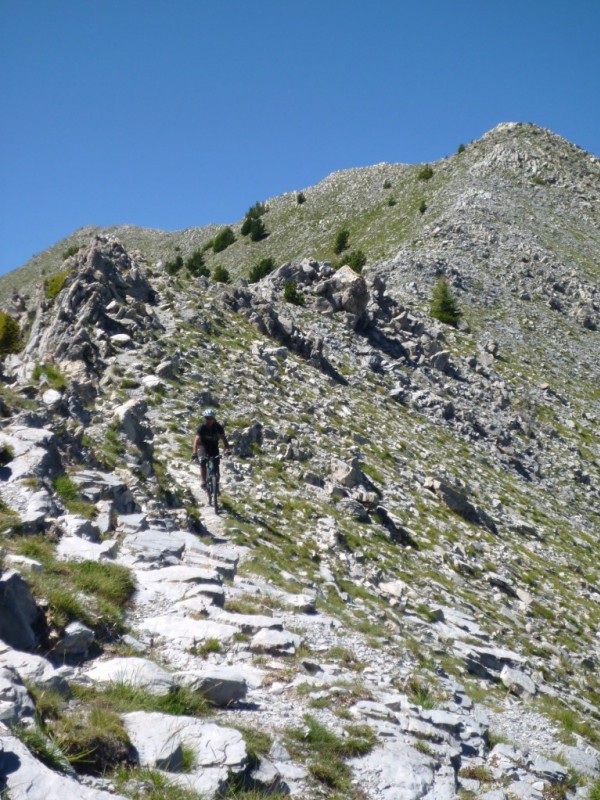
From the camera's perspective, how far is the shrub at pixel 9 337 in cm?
2934

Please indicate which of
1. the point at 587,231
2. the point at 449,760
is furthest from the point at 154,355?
the point at 587,231

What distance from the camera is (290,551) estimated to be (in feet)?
48.8

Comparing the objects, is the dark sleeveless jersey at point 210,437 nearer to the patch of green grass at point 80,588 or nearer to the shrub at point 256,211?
the patch of green grass at point 80,588

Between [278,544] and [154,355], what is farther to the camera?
[154,355]

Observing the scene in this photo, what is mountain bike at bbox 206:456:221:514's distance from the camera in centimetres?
1556

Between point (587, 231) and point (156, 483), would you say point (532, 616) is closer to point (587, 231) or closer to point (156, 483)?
point (156, 483)

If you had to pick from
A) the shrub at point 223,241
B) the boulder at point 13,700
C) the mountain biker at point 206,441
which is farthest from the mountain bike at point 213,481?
the shrub at point 223,241

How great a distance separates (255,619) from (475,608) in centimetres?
864

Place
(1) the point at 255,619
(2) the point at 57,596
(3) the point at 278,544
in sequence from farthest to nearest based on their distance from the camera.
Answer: (3) the point at 278,544 < (1) the point at 255,619 < (2) the point at 57,596

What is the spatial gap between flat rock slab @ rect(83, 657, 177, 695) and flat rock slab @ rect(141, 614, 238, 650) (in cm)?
128

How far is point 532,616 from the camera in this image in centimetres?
1823

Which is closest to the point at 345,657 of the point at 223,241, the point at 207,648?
the point at 207,648

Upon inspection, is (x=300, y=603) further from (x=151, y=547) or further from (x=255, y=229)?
(x=255, y=229)

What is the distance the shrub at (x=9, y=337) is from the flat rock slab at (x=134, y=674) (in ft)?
79.3
